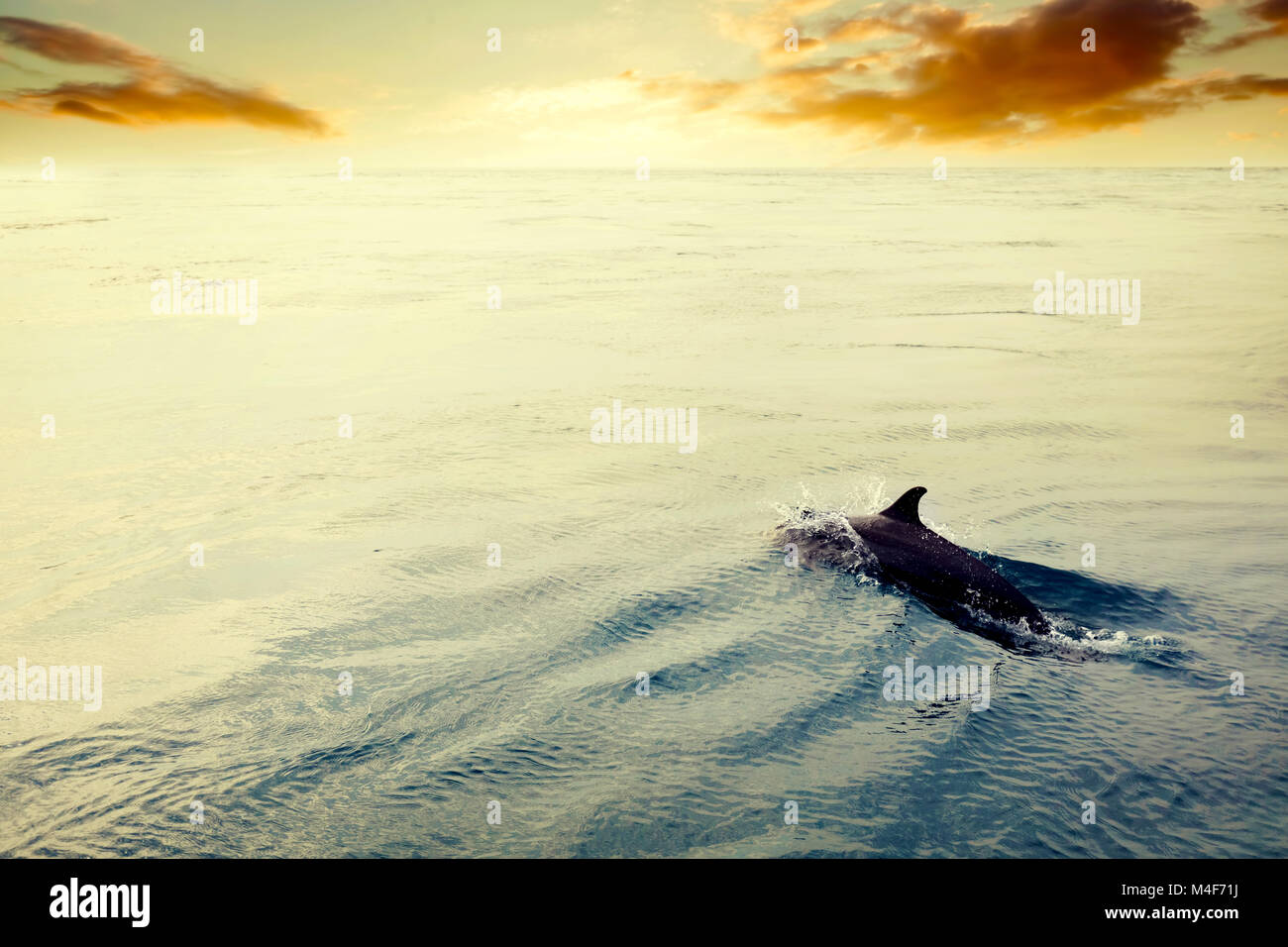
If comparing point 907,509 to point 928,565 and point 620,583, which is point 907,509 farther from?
point 620,583

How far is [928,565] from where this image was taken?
30.1ft

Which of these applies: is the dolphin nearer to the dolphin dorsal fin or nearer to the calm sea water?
the dolphin dorsal fin

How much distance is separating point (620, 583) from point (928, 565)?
125 inches

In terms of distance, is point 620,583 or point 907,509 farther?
point 907,509

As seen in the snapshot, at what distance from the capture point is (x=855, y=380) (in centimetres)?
1870

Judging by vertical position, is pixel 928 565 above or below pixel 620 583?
above

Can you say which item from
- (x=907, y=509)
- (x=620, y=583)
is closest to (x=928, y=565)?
(x=907, y=509)

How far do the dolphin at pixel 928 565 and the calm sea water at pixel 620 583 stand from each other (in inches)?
13.9

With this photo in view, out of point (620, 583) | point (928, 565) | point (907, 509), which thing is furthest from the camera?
point (907, 509)

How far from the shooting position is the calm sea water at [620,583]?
19.6ft

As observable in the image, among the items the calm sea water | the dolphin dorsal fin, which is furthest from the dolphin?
the calm sea water

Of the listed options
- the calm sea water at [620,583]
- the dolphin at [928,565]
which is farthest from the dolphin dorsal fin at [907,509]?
the calm sea water at [620,583]

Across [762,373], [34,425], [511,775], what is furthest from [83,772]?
[762,373]

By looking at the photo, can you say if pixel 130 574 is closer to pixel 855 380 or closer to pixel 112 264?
pixel 855 380
